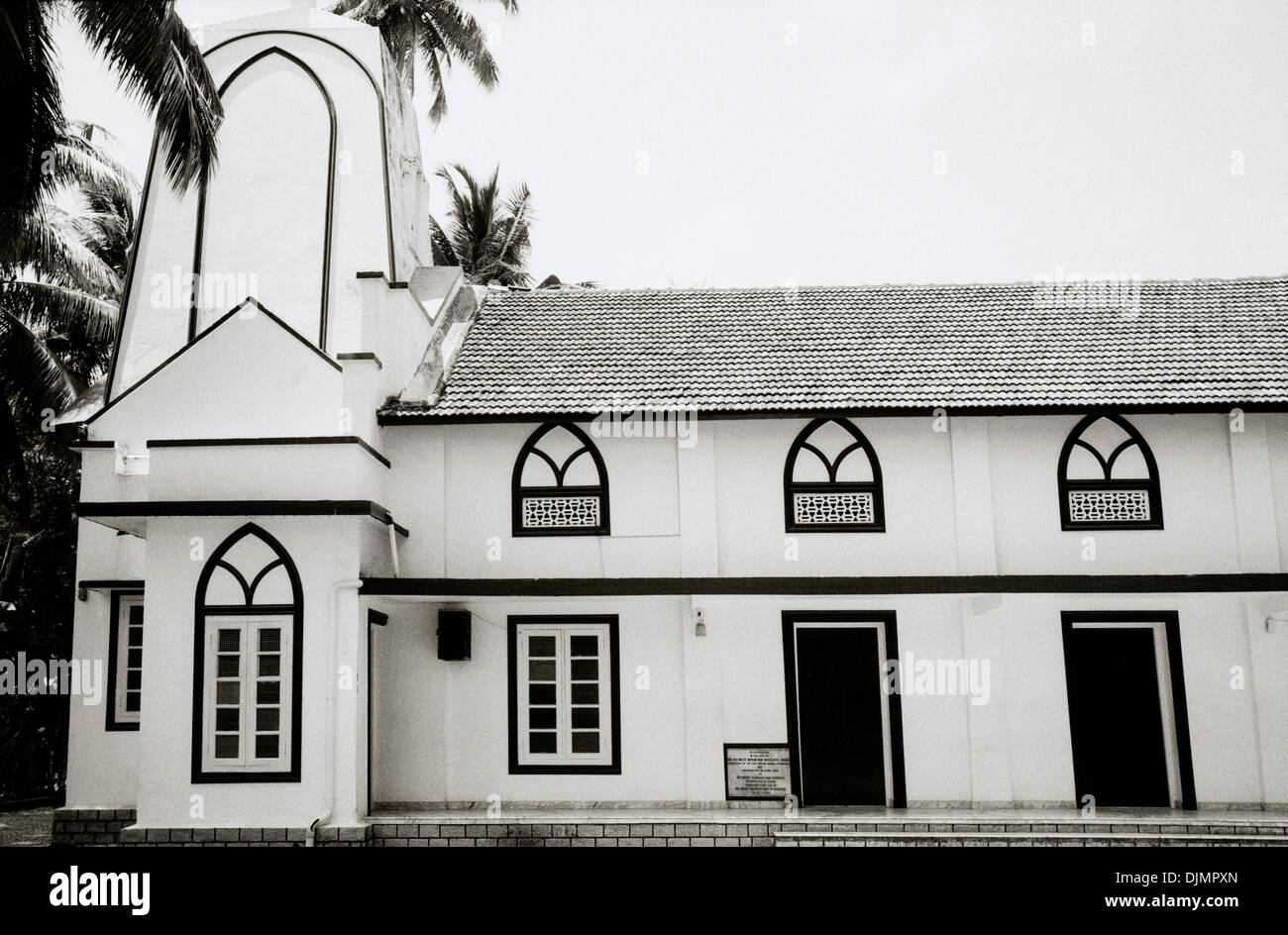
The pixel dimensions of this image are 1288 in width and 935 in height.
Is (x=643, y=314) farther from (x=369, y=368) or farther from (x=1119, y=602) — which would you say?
(x=1119, y=602)

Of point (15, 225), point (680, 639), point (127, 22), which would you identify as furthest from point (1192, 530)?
point (15, 225)

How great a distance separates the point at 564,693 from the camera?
39.5 feet

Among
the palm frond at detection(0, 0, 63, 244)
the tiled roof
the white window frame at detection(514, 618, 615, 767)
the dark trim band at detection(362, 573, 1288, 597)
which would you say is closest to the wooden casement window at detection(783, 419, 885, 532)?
the tiled roof

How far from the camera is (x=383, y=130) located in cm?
1385

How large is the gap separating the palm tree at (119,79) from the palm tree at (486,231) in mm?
15027

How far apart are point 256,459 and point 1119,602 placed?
9798 mm

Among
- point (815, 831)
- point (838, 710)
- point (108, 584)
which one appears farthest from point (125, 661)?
point (838, 710)

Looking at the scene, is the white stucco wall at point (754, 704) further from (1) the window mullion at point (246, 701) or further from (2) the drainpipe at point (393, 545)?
(1) the window mullion at point (246, 701)

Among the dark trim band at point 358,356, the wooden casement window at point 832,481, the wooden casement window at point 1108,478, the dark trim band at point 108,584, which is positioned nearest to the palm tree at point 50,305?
the dark trim band at point 108,584

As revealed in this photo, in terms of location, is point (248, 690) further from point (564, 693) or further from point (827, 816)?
point (827, 816)

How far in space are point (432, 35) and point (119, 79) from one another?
47.6 feet

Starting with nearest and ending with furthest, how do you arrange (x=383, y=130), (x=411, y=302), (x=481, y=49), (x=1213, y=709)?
(x=1213, y=709), (x=411, y=302), (x=383, y=130), (x=481, y=49)

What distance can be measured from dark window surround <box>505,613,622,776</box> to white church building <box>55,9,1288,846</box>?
1.4 inches

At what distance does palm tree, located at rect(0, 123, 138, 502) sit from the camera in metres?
14.0
